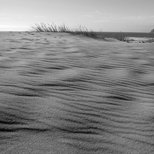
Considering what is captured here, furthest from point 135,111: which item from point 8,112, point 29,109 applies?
point 8,112

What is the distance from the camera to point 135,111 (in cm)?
125

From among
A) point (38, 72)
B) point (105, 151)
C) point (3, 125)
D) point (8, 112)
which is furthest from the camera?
point (38, 72)

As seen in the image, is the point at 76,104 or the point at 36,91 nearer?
the point at 76,104

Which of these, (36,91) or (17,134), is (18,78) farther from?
(17,134)

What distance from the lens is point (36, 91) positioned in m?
1.49

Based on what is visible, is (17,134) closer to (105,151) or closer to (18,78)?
(105,151)

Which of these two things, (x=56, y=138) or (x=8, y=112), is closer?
(x=56, y=138)

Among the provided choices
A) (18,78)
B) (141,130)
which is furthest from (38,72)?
(141,130)

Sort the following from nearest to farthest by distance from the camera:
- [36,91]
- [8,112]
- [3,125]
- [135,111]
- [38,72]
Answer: [3,125] < [8,112] < [135,111] < [36,91] < [38,72]

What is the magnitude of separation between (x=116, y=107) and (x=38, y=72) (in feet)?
3.33

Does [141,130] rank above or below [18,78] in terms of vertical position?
below

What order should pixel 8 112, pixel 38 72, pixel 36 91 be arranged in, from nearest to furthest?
pixel 8 112, pixel 36 91, pixel 38 72

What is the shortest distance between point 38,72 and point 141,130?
4.22 feet

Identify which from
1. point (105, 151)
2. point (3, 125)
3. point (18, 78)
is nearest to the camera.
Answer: point (105, 151)
